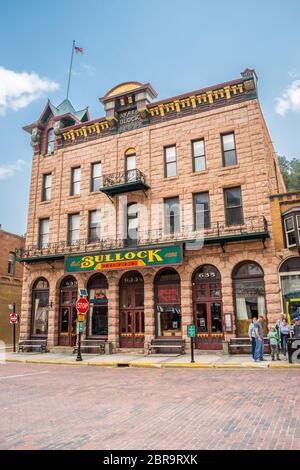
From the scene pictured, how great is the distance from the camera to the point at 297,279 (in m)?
17.8

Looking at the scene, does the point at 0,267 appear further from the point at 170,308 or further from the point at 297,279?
the point at 297,279

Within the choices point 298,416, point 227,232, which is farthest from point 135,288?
point 298,416

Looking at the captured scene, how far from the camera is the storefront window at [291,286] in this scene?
17578 mm

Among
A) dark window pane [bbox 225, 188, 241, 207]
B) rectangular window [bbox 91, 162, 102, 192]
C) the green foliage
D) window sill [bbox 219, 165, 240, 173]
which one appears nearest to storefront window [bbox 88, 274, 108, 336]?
rectangular window [bbox 91, 162, 102, 192]

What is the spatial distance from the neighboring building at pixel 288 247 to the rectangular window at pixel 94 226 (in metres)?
11.2

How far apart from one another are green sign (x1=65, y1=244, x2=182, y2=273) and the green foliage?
119ft

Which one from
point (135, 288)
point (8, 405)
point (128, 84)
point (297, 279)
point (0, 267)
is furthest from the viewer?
point (0, 267)

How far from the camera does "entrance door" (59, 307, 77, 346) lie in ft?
74.8

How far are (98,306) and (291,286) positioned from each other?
38.2 feet

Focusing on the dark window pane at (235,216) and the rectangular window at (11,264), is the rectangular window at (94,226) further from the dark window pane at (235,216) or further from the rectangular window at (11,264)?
the rectangular window at (11,264)

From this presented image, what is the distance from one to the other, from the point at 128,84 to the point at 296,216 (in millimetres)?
14583

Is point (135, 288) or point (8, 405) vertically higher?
point (135, 288)

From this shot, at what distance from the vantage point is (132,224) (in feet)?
73.9

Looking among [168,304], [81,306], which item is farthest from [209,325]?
[81,306]
